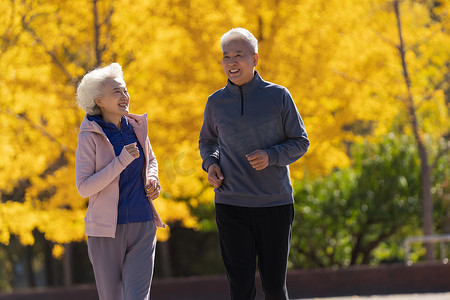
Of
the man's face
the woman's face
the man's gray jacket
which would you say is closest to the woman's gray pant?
the man's gray jacket

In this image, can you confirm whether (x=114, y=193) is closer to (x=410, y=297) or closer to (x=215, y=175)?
(x=215, y=175)

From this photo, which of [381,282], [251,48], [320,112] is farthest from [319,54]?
[251,48]

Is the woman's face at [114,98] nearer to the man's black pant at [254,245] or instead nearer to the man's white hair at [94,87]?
the man's white hair at [94,87]

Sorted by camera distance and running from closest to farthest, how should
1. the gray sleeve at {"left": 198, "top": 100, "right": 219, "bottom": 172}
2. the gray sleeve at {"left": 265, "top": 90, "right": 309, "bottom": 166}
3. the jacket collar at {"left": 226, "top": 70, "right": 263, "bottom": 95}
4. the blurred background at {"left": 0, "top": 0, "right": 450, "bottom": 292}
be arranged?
the gray sleeve at {"left": 265, "top": 90, "right": 309, "bottom": 166} → the jacket collar at {"left": 226, "top": 70, "right": 263, "bottom": 95} → the gray sleeve at {"left": 198, "top": 100, "right": 219, "bottom": 172} → the blurred background at {"left": 0, "top": 0, "right": 450, "bottom": 292}

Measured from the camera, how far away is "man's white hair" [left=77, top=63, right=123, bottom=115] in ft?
13.4

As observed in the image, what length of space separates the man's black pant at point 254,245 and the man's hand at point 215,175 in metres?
0.14

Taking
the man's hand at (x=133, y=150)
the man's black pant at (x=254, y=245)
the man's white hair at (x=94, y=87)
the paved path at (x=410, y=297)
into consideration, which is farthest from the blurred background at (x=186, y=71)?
the man's hand at (x=133, y=150)

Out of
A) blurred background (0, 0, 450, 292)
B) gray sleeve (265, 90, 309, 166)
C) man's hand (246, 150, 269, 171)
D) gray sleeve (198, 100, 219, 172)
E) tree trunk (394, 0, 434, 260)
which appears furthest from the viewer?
tree trunk (394, 0, 434, 260)

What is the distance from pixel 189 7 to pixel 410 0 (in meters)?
3.75

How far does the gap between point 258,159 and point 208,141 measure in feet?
1.88

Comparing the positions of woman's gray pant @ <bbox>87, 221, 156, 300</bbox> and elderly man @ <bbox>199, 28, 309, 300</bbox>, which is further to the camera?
elderly man @ <bbox>199, 28, 309, 300</bbox>

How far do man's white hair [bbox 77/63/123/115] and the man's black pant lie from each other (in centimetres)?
82

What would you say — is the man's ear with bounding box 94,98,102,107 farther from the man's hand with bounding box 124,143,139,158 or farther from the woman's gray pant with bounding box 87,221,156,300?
the woman's gray pant with bounding box 87,221,156,300

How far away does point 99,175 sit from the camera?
3.93 meters
